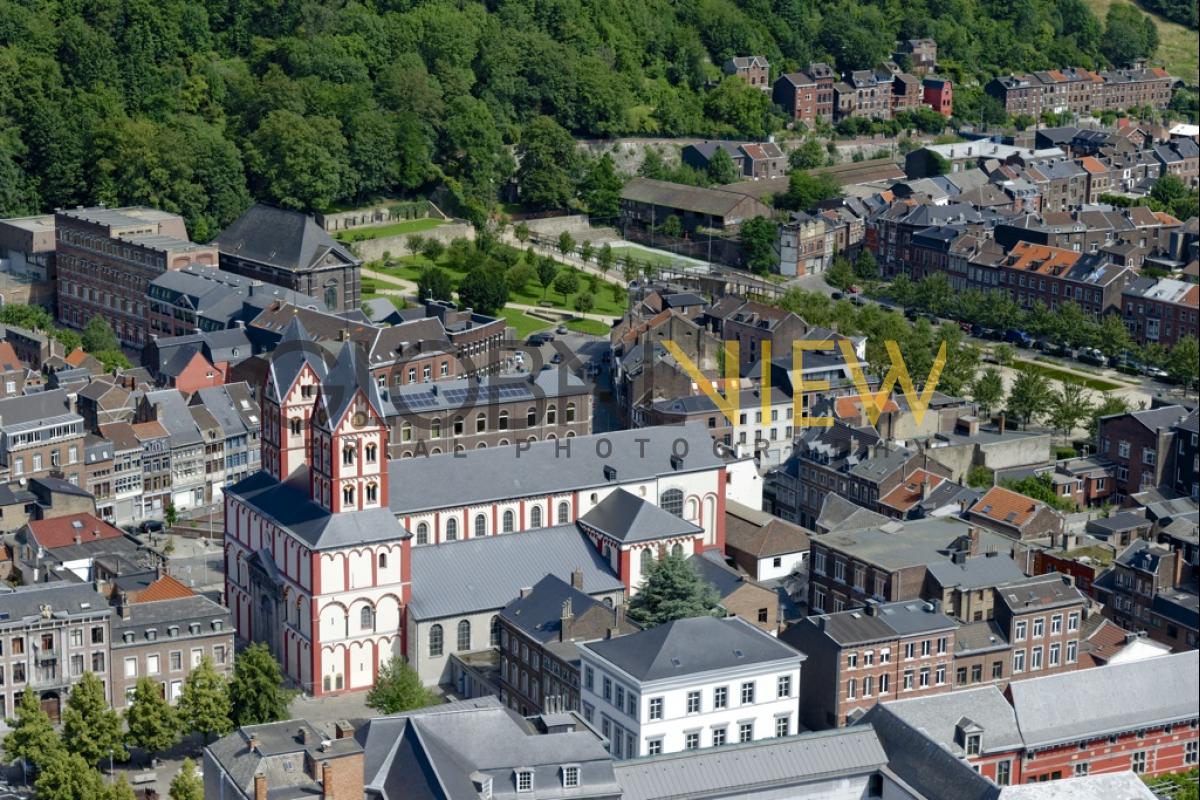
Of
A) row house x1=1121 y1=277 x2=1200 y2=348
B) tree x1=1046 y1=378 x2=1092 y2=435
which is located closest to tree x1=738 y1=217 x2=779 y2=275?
row house x1=1121 y1=277 x2=1200 y2=348

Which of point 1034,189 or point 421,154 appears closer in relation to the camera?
point 421,154

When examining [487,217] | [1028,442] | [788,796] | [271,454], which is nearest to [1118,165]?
[487,217]

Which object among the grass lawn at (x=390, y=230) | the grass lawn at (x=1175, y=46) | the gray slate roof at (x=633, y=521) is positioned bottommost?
the gray slate roof at (x=633, y=521)

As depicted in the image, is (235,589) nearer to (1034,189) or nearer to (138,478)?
(138,478)

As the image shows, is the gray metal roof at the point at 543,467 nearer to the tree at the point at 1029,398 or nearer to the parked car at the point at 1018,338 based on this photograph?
the tree at the point at 1029,398

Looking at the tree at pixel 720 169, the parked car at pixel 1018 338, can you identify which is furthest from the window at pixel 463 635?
the tree at pixel 720 169

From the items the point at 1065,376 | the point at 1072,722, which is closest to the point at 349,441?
the point at 1072,722

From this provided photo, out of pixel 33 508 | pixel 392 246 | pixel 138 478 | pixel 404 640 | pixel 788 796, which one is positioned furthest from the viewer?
pixel 392 246
